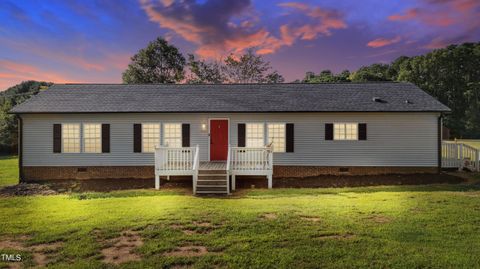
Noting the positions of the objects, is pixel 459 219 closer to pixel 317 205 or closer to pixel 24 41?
pixel 317 205

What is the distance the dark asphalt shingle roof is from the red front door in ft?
2.42

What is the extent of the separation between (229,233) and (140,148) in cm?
971

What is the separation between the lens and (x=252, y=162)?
12.5m

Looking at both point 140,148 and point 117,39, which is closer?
point 140,148

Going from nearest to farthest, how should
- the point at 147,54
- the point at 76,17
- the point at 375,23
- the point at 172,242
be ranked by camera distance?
the point at 172,242 < the point at 76,17 < the point at 375,23 < the point at 147,54

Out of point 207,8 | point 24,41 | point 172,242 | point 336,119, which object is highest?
point 207,8

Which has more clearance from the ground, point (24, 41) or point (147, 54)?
point (147, 54)

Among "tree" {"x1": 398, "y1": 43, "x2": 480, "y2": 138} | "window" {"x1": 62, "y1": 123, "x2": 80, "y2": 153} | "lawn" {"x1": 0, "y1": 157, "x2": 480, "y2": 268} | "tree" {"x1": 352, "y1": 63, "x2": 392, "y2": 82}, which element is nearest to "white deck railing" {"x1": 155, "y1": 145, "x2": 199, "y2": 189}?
→ "lawn" {"x1": 0, "y1": 157, "x2": 480, "y2": 268}

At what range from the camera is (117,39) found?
2106cm

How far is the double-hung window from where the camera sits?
14.3m

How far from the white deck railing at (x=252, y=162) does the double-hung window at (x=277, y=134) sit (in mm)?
1823

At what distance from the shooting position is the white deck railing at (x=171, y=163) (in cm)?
1198

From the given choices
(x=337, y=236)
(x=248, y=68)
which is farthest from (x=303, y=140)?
(x=248, y=68)

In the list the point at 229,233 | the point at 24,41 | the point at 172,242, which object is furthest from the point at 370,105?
the point at 24,41
